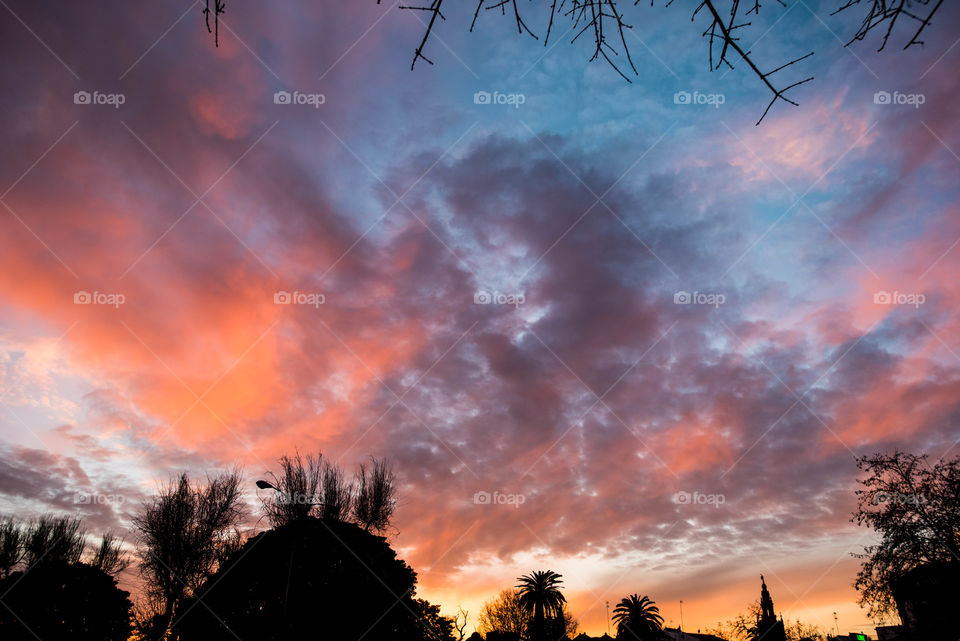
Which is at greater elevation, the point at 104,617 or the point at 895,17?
the point at 895,17

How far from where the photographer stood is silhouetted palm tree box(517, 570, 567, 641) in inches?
2227

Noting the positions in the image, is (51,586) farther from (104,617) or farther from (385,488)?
(385,488)

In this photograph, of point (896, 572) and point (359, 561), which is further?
point (896, 572)

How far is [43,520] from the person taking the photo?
121 ft

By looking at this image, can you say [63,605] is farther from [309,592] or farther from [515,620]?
[515,620]

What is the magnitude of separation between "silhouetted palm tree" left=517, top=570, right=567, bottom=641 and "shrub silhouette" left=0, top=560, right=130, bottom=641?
158 ft

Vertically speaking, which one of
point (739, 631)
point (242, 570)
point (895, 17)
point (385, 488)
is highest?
point (385, 488)

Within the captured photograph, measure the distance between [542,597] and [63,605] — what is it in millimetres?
50818

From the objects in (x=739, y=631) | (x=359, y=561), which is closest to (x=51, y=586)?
(x=359, y=561)

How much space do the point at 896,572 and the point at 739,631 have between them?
8880cm

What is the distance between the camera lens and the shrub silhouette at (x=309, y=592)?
1692 cm

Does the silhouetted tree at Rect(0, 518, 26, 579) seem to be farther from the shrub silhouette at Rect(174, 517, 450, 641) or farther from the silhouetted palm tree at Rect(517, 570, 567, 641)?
the silhouetted palm tree at Rect(517, 570, 567, 641)

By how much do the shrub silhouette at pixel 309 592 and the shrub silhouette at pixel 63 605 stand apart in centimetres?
237

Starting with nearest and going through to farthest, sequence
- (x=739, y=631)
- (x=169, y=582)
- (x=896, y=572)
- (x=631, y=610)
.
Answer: (x=896, y=572)
(x=169, y=582)
(x=631, y=610)
(x=739, y=631)
